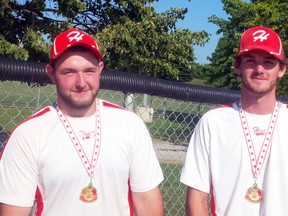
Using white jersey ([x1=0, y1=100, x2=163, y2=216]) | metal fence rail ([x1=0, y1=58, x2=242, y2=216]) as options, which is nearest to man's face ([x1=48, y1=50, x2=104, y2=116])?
white jersey ([x1=0, y1=100, x2=163, y2=216])

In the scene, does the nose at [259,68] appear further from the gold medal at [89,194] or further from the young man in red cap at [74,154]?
the gold medal at [89,194]

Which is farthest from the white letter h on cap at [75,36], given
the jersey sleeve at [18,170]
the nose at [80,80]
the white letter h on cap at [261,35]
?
the white letter h on cap at [261,35]

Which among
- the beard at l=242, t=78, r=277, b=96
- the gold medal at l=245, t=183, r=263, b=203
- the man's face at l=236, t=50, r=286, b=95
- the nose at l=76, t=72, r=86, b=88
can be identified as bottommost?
the gold medal at l=245, t=183, r=263, b=203

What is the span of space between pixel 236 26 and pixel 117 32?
24.2 metres

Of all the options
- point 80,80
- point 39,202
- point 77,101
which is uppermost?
point 80,80

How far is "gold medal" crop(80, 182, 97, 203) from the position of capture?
8.71 feet

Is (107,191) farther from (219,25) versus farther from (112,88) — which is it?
(219,25)

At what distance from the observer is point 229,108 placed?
304cm

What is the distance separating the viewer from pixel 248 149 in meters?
2.90

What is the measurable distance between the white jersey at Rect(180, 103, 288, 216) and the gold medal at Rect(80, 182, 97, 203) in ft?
1.83

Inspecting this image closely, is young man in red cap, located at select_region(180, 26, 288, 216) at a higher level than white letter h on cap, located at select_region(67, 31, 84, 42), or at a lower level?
lower

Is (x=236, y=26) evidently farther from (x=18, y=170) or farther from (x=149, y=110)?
(x=18, y=170)

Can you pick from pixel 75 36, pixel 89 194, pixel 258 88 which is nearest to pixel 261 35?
pixel 258 88

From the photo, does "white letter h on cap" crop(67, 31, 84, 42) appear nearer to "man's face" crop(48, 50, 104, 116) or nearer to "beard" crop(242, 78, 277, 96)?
"man's face" crop(48, 50, 104, 116)
